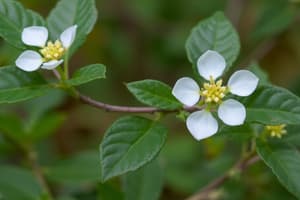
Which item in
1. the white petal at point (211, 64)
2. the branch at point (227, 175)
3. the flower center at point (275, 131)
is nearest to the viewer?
the white petal at point (211, 64)

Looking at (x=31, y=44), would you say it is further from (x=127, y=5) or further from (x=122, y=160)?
(x=127, y=5)

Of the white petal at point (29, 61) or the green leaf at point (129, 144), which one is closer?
the green leaf at point (129, 144)

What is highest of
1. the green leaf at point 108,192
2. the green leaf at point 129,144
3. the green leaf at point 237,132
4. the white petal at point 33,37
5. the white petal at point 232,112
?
the white petal at point 33,37

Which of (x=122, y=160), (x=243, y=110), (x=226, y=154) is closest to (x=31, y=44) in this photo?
(x=122, y=160)

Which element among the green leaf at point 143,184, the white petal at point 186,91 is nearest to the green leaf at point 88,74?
the white petal at point 186,91

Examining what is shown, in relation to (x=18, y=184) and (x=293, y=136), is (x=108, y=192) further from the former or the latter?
(x=293, y=136)

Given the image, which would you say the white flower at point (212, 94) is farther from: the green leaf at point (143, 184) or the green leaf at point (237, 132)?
the green leaf at point (143, 184)

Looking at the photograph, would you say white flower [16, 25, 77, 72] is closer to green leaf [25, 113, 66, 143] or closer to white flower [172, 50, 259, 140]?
white flower [172, 50, 259, 140]
